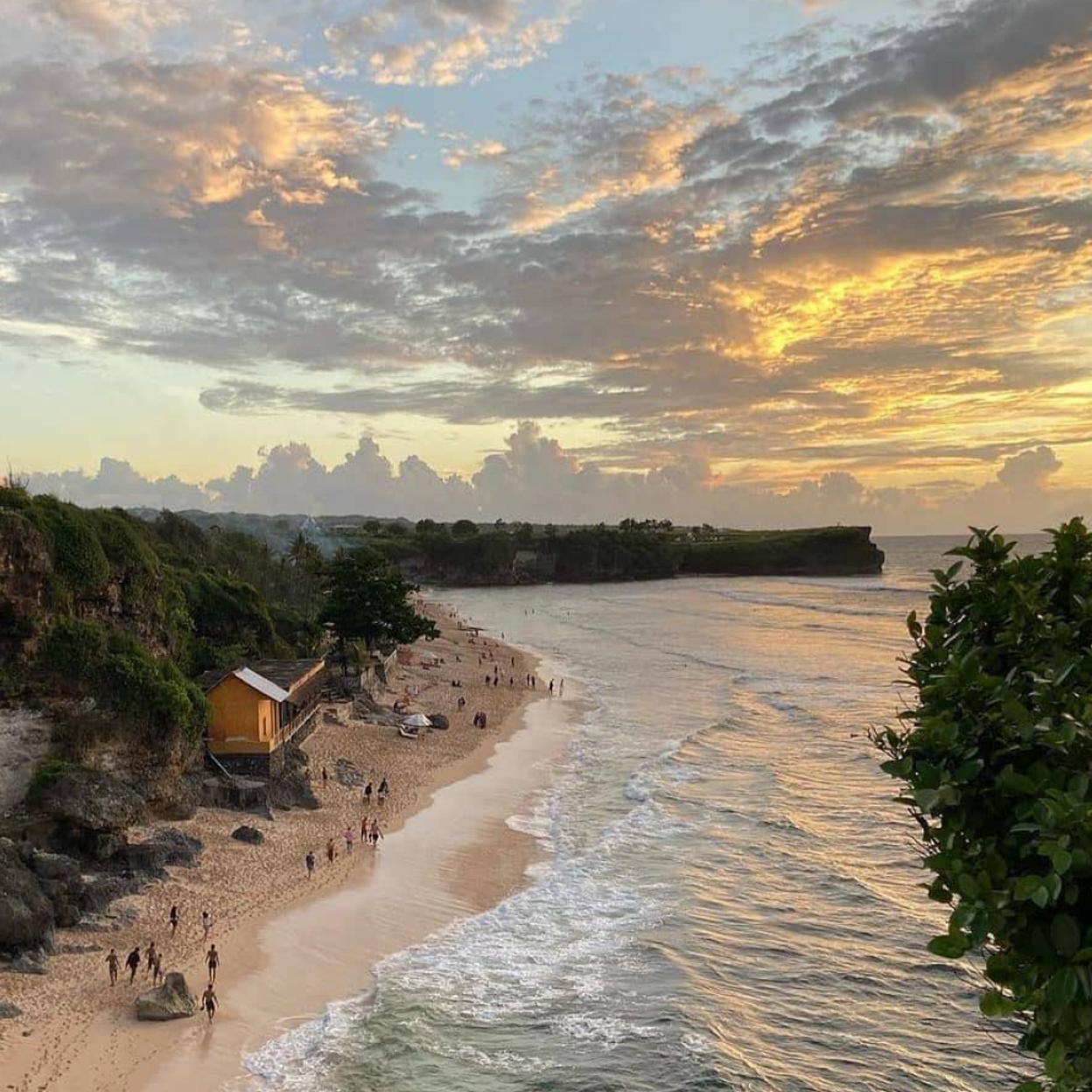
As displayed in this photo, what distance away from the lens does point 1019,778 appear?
630 centimetres

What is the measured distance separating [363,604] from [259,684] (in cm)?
2087

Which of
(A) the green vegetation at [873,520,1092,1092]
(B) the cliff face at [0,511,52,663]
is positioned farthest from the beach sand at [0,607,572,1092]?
(A) the green vegetation at [873,520,1092,1092]

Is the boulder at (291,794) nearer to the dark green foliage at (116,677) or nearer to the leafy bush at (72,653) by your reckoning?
the dark green foliage at (116,677)

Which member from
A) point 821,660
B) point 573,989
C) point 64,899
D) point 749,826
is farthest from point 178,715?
point 821,660

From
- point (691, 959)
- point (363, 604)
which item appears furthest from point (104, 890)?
point (363, 604)

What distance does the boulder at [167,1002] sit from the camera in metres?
20.4

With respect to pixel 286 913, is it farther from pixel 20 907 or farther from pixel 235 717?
pixel 235 717

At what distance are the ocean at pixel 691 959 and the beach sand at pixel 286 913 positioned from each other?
3.89ft

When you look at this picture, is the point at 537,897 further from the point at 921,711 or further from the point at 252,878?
the point at 921,711

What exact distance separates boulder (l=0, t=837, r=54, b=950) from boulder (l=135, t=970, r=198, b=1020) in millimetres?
3542

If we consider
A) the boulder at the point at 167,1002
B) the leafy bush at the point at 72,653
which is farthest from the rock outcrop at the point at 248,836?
the boulder at the point at 167,1002

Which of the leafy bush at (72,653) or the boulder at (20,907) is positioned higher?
the leafy bush at (72,653)

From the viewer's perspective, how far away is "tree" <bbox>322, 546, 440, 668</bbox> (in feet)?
189

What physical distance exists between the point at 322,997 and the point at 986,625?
784 inches
